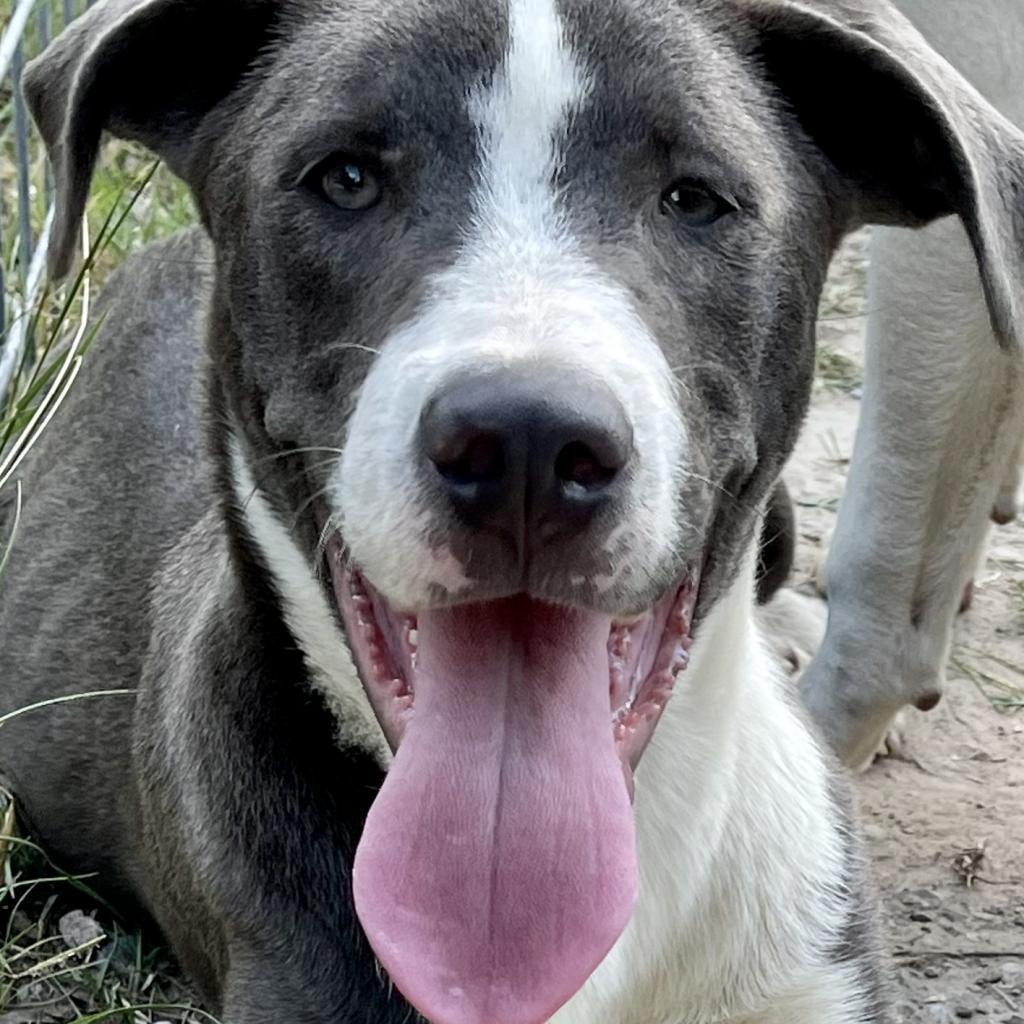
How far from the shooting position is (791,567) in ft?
16.1

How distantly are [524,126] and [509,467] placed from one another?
23.1 inches

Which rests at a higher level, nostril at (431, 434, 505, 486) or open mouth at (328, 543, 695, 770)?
nostril at (431, 434, 505, 486)

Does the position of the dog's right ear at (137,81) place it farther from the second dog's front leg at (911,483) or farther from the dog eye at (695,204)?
the second dog's front leg at (911,483)

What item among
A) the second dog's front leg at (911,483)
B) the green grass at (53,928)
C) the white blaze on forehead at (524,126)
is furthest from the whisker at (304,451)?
the second dog's front leg at (911,483)

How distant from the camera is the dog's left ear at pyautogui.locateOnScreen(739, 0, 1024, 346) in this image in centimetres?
281

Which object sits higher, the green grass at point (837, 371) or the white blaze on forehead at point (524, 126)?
the white blaze on forehead at point (524, 126)

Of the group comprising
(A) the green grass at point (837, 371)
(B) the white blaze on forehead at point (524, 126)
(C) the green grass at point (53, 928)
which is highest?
(B) the white blaze on forehead at point (524, 126)

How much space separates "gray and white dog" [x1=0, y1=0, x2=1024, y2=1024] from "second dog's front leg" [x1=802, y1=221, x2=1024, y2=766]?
0.65 metres

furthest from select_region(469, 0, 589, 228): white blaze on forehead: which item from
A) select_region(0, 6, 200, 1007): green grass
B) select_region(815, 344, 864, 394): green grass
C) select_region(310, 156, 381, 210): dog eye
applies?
select_region(815, 344, 864, 394): green grass

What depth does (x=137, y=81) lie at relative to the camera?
309 centimetres

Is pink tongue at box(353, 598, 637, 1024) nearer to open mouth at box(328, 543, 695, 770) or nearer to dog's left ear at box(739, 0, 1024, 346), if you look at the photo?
open mouth at box(328, 543, 695, 770)

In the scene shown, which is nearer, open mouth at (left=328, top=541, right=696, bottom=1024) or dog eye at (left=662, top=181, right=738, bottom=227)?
open mouth at (left=328, top=541, right=696, bottom=1024)

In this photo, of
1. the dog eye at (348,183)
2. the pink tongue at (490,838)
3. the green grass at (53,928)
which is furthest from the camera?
the green grass at (53,928)

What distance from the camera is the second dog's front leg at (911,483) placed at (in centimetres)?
372
